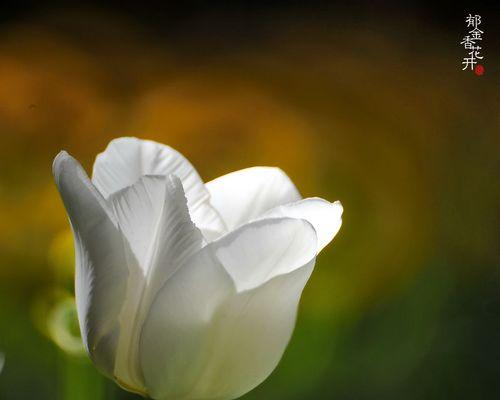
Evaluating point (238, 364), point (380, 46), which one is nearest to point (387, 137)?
point (380, 46)

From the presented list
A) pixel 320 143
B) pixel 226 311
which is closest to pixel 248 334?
pixel 226 311

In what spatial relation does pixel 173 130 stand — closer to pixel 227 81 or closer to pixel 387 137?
pixel 227 81

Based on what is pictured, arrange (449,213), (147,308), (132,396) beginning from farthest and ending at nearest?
1. (449,213)
2. (132,396)
3. (147,308)

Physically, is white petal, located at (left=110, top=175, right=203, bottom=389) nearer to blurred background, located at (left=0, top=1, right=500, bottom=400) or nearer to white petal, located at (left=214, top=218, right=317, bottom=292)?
white petal, located at (left=214, top=218, right=317, bottom=292)

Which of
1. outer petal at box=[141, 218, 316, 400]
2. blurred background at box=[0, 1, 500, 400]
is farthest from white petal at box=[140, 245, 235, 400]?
blurred background at box=[0, 1, 500, 400]

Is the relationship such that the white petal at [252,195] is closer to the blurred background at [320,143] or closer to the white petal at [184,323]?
the white petal at [184,323]
